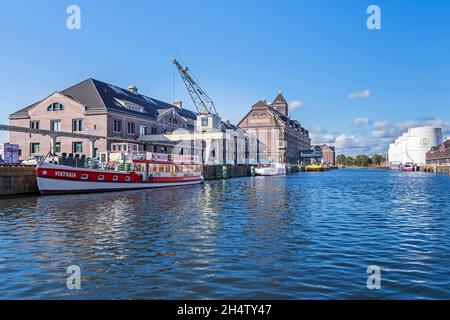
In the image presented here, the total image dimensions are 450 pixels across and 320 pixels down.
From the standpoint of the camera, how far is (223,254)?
1324 cm

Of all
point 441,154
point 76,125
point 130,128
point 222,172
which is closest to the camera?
point 76,125

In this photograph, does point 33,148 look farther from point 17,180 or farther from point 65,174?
point 65,174

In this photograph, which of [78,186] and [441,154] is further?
[441,154]

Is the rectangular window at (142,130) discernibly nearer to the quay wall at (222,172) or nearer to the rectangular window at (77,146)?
the rectangular window at (77,146)

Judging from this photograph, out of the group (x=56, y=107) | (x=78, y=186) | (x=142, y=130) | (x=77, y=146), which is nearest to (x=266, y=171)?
(x=142, y=130)

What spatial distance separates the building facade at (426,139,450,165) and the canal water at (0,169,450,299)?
152 m

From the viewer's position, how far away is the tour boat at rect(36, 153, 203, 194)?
3603 cm

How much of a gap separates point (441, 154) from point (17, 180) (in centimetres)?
17454

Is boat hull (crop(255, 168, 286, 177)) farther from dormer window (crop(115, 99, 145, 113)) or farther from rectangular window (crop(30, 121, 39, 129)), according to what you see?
rectangular window (crop(30, 121, 39, 129))

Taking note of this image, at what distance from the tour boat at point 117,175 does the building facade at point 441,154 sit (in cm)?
13263

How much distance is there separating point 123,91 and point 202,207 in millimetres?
51658

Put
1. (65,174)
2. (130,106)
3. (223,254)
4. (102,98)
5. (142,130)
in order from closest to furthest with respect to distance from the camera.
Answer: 1. (223,254)
2. (65,174)
3. (102,98)
4. (130,106)
5. (142,130)
